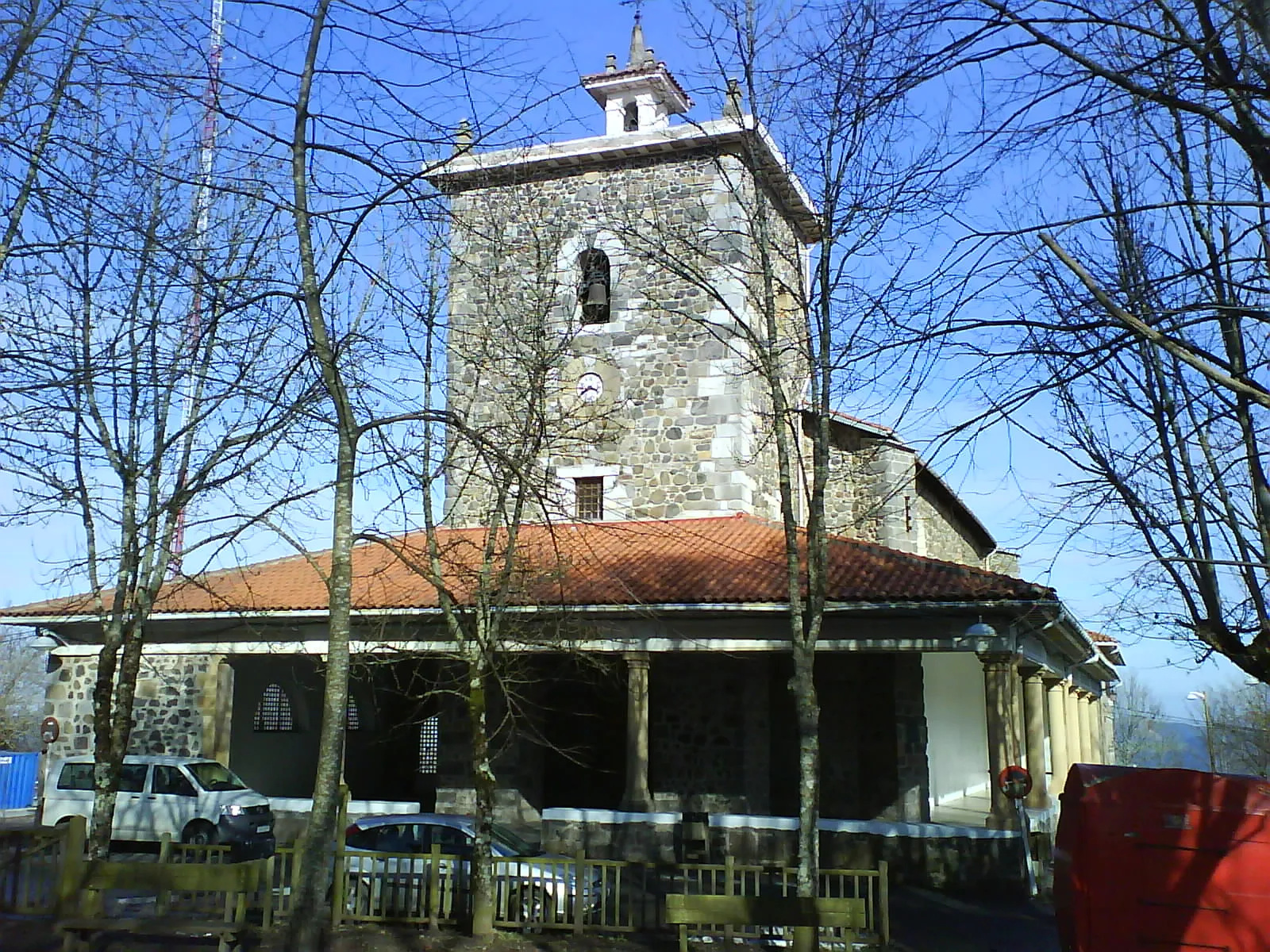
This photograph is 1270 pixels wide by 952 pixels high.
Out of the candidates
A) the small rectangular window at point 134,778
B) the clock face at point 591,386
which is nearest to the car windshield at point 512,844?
the small rectangular window at point 134,778

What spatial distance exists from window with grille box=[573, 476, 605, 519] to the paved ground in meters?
8.72

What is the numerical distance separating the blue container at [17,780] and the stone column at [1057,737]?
69.4 feet

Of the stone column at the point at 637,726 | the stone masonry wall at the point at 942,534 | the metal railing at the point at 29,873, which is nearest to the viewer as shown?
the metal railing at the point at 29,873

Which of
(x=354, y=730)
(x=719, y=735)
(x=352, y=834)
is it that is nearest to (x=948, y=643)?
(x=719, y=735)

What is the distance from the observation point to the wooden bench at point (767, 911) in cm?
843

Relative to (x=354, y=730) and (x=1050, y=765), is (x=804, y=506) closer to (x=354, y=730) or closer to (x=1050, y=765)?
(x=1050, y=765)

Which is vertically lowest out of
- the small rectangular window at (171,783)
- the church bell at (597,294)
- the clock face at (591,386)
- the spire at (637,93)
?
the small rectangular window at (171,783)

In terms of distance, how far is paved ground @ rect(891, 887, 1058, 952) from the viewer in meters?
10.8

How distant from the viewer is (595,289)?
2095cm

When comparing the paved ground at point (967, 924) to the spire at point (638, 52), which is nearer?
the paved ground at point (967, 924)

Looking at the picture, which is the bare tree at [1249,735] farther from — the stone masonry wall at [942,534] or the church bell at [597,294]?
the church bell at [597,294]

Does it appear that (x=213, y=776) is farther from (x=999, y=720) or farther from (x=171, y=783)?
(x=999, y=720)

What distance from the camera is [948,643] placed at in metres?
14.1

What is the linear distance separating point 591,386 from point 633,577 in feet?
16.8
